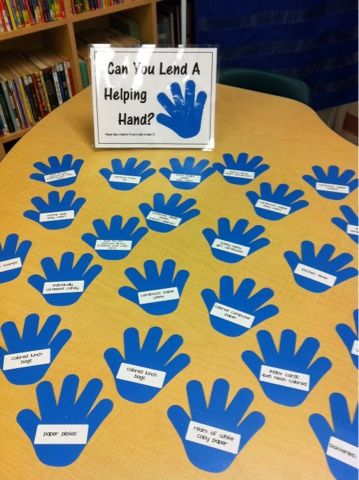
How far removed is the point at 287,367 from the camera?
A: 727 mm

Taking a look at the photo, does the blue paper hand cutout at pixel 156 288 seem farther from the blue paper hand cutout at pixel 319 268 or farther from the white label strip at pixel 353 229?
the white label strip at pixel 353 229

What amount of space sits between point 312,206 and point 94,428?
706 millimetres

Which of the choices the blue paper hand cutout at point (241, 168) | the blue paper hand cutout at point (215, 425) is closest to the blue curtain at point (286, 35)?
the blue paper hand cutout at point (241, 168)

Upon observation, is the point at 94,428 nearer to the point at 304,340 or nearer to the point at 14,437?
the point at 14,437

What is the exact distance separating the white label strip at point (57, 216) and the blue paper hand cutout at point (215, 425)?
20.2 inches

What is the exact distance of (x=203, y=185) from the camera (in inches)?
42.8

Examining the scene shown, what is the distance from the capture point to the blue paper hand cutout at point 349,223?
3.14 ft

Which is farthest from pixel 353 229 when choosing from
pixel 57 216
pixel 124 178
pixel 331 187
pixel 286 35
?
pixel 286 35

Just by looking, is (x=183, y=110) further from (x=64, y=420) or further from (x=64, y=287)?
(x=64, y=420)

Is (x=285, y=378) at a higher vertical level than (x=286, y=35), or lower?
lower

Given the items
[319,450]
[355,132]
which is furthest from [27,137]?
[355,132]

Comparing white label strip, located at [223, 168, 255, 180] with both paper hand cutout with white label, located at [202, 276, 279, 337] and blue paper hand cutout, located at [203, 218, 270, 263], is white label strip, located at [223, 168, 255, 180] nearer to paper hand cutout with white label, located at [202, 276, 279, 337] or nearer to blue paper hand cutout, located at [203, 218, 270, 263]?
blue paper hand cutout, located at [203, 218, 270, 263]

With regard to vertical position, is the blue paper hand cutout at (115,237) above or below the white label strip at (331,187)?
below

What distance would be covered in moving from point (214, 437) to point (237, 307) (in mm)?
249
